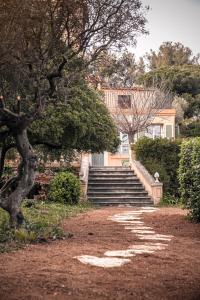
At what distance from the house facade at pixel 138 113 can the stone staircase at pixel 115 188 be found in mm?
9634

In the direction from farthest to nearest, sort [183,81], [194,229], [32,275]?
[183,81] → [194,229] → [32,275]

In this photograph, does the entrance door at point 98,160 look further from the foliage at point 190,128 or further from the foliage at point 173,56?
the foliage at point 173,56

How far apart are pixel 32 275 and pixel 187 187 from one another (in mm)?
8544

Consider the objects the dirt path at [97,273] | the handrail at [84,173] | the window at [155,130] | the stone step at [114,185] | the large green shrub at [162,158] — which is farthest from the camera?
the window at [155,130]

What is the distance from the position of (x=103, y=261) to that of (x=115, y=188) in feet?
50.2

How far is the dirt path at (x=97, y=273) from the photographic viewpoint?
4.93 metres

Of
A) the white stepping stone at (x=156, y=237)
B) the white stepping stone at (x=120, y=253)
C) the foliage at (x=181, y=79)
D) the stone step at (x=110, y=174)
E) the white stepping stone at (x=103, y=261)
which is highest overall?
the foliage at (x=181, y=79)

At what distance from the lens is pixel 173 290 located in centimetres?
512

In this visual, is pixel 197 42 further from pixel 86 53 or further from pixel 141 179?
pixel 141 179

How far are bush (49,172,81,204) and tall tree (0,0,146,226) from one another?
8.52 meters

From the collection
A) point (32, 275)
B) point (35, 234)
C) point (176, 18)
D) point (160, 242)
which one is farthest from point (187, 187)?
point (176, 18)

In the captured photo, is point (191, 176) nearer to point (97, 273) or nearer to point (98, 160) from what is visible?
point (97, 273)

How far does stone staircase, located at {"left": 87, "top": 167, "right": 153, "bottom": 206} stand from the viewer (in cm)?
2058

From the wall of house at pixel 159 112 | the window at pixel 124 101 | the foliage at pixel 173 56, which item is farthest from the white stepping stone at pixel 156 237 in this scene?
the foliage at pixel 173 56
